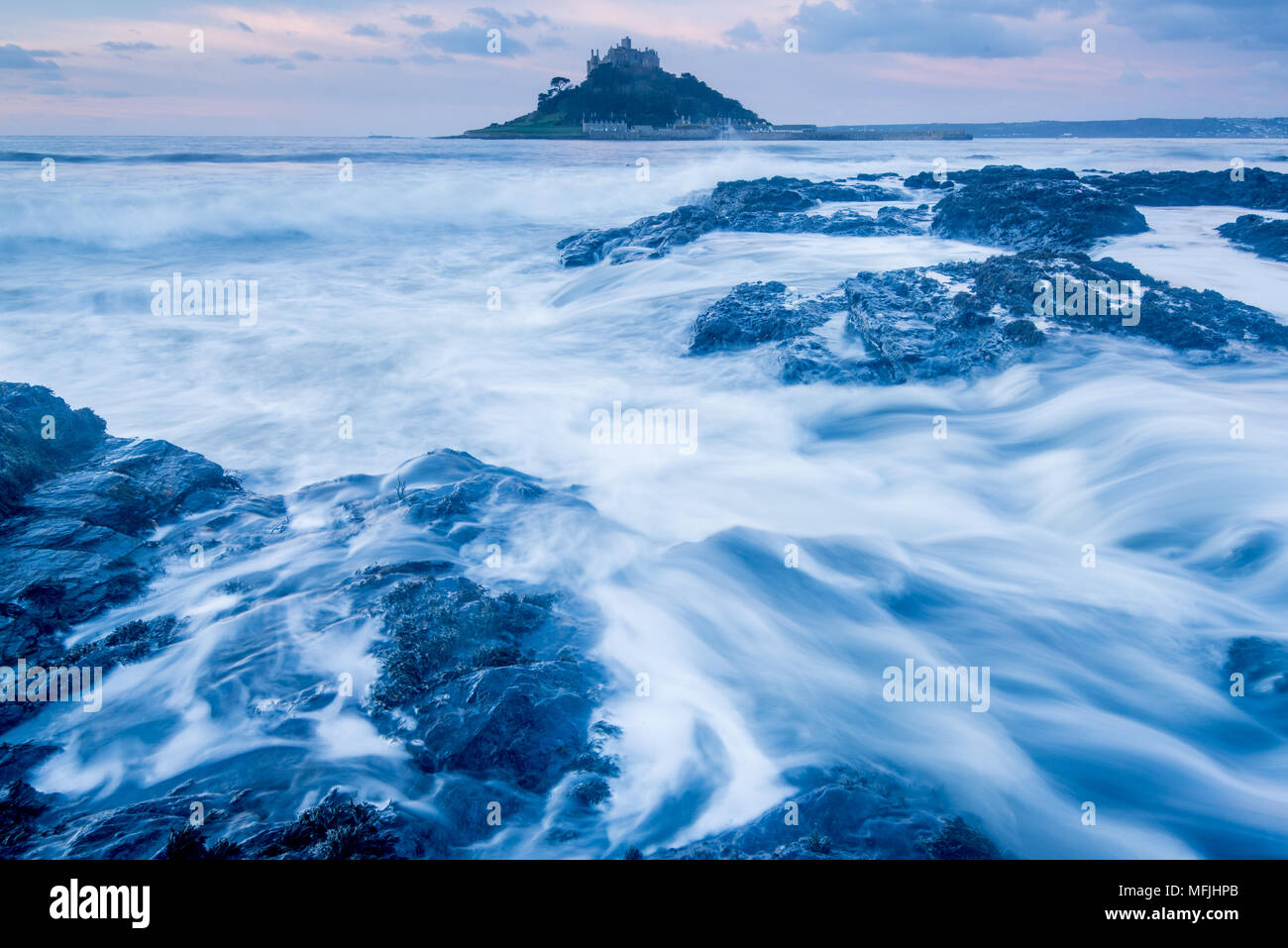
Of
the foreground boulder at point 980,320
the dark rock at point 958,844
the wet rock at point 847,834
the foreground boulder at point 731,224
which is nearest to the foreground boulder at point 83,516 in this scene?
the wet rock at point 847,834

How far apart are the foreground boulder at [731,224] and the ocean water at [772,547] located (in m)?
2.81

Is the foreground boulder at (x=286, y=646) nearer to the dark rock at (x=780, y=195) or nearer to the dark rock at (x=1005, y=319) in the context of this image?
the dark rock at (x=1005, y=319)

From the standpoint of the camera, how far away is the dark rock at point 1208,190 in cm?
1861

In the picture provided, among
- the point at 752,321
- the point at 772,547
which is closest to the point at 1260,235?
the point at 752,321

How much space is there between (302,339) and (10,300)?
7.48 metres

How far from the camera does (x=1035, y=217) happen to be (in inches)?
592

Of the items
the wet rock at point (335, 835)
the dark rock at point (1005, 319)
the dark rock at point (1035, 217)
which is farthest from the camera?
the dark rock at point (1035, 217)

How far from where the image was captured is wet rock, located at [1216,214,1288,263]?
13.6 meters

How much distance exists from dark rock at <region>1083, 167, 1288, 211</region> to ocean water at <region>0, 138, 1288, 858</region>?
5.95 meters

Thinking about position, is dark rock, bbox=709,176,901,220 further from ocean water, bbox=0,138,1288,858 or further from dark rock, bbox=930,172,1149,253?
ocean water, bbox=0,138,1288,858

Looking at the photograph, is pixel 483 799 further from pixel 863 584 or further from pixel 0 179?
pixel 0 179

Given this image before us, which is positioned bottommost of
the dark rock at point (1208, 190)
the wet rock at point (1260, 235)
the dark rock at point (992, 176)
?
the wet rock at point (1260, 235)

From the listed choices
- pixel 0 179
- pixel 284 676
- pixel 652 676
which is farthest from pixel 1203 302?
pixel 0 179

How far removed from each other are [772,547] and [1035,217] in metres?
12.9
